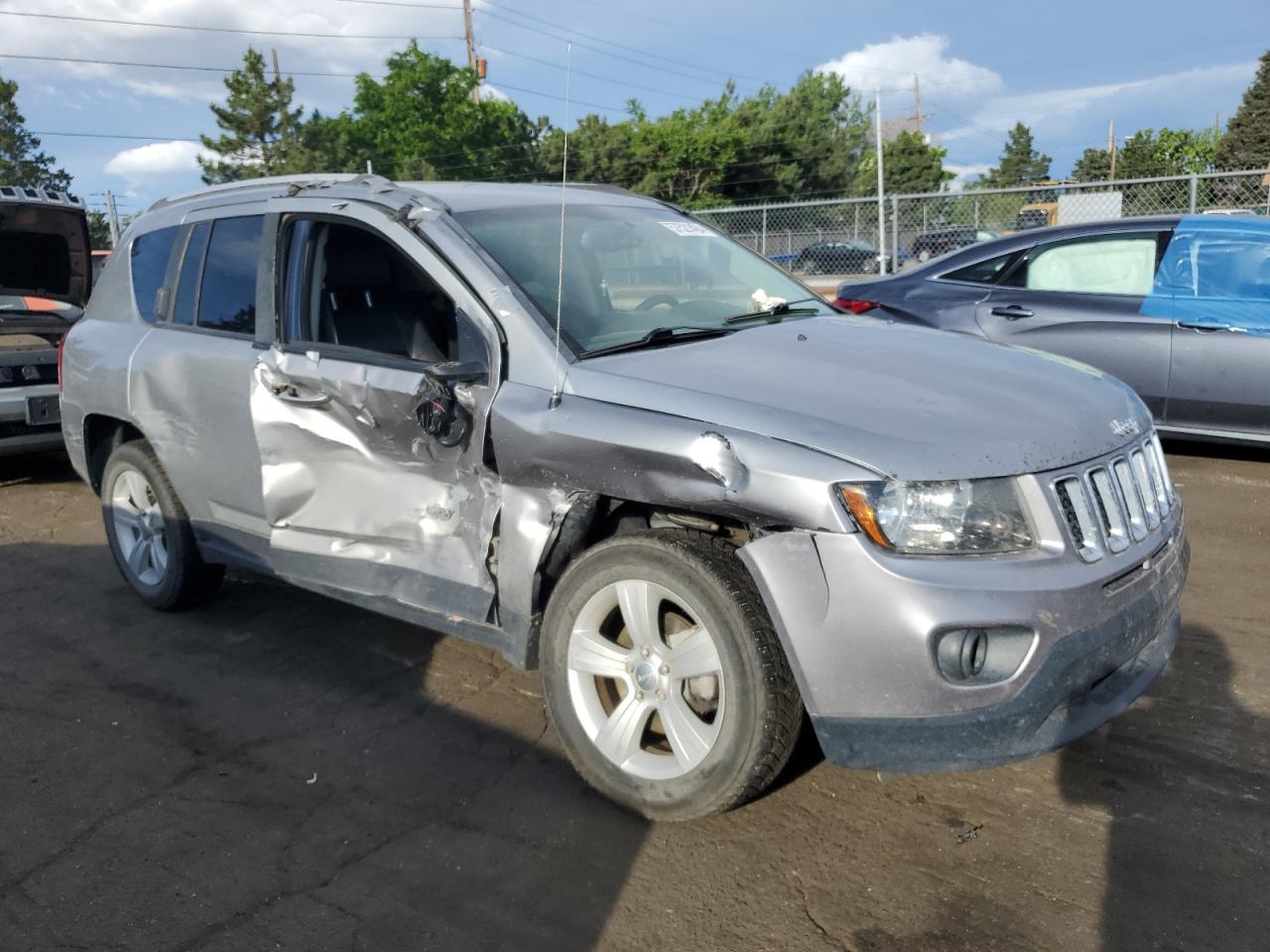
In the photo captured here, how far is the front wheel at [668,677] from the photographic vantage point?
271 centimetres

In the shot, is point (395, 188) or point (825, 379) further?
point (395, 188)

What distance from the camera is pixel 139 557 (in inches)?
199

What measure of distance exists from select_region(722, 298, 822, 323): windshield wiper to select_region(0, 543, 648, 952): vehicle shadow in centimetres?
157

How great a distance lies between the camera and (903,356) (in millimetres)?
3311

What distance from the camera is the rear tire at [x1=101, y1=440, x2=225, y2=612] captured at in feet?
15.4

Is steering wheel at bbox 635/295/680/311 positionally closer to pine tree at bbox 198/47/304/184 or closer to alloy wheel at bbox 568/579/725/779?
alloy wheel at bbox 568/579/725/779

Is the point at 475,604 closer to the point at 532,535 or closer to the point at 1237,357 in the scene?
the point at 532,535

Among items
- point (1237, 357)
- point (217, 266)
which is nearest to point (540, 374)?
point (217, 266)

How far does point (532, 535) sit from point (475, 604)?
14.4 inches

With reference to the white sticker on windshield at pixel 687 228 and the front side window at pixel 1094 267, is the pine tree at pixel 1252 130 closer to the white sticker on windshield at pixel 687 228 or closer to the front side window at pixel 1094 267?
the front side window at pixel 1094 267

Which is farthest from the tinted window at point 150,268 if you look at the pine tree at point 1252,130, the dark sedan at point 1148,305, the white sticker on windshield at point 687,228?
the pine tree at point 1252,130

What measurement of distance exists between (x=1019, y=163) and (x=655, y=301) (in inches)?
4492

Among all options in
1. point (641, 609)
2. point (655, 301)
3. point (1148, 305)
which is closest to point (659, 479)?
point (641, 609)

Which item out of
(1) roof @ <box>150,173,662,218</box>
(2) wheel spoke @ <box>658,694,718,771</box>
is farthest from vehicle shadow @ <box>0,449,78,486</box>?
(2) wheel spoke @ <box>658,694,718,771</box>
